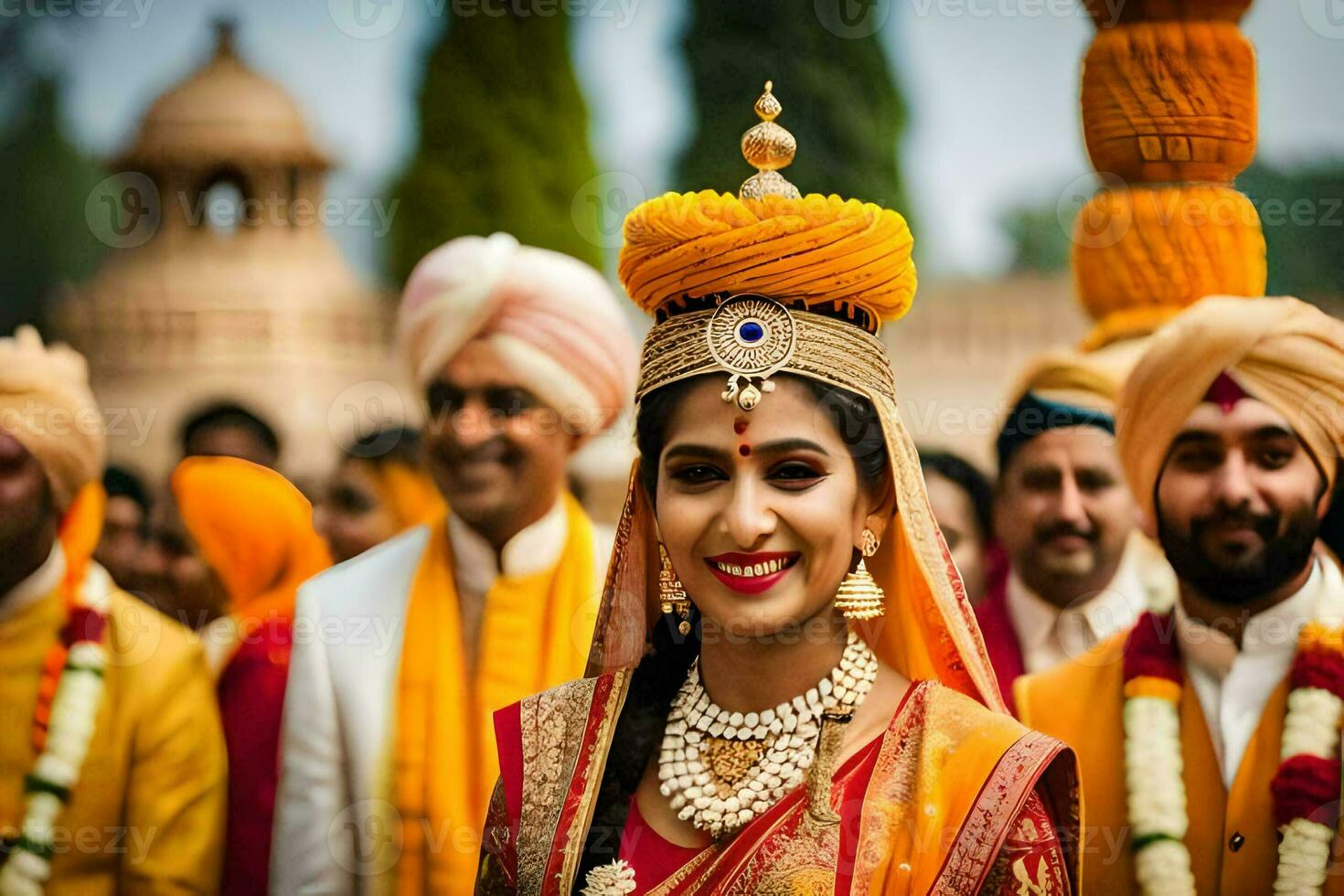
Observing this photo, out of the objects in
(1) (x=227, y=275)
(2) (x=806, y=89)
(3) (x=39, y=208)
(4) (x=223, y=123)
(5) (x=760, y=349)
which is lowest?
(5) (x=760, y=349)

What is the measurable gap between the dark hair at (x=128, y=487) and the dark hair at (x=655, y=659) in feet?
8.77

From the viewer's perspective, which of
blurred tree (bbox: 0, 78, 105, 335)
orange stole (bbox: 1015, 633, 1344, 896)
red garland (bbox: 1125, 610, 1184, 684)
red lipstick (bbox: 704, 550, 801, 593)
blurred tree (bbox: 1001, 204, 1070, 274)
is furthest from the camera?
blurred tree (bbox: 1001, 204, 1070, 274)

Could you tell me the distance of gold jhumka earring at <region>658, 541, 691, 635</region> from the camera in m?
3.42

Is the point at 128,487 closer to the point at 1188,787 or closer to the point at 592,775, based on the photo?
the point at 592,775

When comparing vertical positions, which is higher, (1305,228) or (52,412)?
(1305,228)

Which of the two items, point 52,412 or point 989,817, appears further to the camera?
point 52,412

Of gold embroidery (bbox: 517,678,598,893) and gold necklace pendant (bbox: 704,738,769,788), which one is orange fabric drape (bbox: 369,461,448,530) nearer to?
gold embroidery (bbox: 517,678,598,893)

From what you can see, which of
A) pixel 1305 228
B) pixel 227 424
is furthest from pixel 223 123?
pixel 1305 228

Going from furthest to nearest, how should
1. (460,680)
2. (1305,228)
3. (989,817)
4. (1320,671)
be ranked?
(1305,228) → (460,680) → (1320,671) → (989,817)

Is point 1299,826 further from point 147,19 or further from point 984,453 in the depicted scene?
point 147,19

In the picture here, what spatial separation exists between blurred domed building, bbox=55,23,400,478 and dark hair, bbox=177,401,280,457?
0.90 m

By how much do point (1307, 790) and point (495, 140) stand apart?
527 centimetres

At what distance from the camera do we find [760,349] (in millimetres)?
3250

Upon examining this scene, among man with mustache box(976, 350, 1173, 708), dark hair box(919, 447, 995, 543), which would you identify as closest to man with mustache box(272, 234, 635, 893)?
dark hair box(919, 447, 995, 543)
